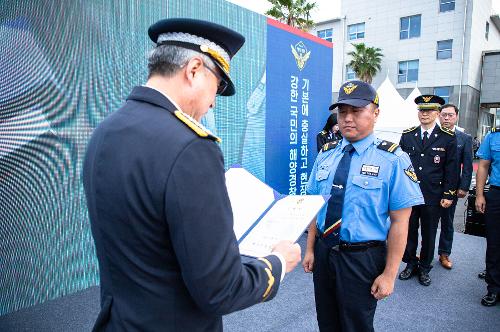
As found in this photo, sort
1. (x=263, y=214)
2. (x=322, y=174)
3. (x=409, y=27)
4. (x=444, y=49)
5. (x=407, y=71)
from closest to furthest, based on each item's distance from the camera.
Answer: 1. (x=263, y=214)
2. (x=322, y=174)
3. (x=444, y=49)
4. (x=409, y=27)
5. (x=407, y=71)

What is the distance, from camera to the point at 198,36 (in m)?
0.86

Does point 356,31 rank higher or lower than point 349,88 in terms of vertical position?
higher

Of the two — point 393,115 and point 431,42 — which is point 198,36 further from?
point 431,42

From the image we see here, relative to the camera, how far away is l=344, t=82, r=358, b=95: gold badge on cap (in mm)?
1759

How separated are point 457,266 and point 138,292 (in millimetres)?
3972

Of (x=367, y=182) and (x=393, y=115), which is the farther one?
(x=393, y=115)

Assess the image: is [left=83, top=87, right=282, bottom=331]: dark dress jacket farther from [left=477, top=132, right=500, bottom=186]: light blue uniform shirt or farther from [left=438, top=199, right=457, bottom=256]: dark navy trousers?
[left=438, top=199, right=457, bottom=256]: dark navy trousers

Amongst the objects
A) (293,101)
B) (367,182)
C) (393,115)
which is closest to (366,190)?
(367,182)

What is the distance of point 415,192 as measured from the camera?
163 centimetres

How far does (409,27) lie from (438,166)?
61.0 ft

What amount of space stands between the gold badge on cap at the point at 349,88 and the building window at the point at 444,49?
758 inches

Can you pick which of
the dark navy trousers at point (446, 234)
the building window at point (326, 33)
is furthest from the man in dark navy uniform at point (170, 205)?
the building window at point (326, 33)

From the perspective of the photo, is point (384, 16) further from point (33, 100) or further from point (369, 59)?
point (33, 100)

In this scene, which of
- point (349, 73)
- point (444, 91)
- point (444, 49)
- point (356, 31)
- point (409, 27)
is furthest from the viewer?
point (349, 73)
